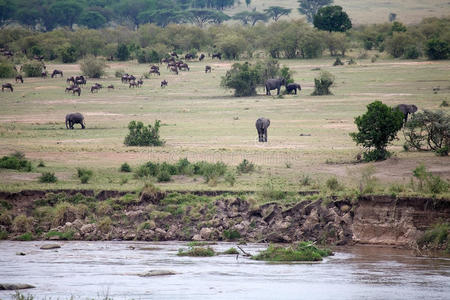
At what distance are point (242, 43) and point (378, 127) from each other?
3866cm

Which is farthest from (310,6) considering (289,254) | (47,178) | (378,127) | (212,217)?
(289,254)

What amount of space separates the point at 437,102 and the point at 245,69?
39.1 ft

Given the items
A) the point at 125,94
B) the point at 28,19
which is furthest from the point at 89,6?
the point at 125,94

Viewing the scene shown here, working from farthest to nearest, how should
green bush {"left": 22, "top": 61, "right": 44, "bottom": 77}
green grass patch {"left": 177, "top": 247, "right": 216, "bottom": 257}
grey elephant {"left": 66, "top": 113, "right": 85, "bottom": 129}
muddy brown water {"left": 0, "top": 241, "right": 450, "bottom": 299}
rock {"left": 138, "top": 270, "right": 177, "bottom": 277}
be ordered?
green bush {"left": 22, "top": 61, "right": 44, "bottom": 77} → grey elephant {"left": 66, "top": 113, "right": 85, "bottom": 129} → green grass patch {"left": 177, "top": 247, "right": 216, "bottom": 257} → rock {"left": 138, "top": 270, "right": 177, "bottom": 277} → muddy brown water {"left": 0, "top": 241, "right": 450, "bottom": 299}

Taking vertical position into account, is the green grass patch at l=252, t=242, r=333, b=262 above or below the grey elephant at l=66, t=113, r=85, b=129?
below

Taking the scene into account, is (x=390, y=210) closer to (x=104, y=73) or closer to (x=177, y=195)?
(x=177, y=195)

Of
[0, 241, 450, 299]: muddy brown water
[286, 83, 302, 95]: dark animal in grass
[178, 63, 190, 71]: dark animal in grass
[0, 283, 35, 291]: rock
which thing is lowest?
[0, 241, 450, 299]: muddy brown water

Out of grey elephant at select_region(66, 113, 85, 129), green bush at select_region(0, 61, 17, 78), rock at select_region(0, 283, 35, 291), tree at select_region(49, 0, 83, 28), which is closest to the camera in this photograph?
rock at select_region(0, 283, 35, 291)

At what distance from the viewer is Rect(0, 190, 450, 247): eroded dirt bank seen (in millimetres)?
18000

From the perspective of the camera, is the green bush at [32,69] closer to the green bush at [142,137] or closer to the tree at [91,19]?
the green bush at [142,137]

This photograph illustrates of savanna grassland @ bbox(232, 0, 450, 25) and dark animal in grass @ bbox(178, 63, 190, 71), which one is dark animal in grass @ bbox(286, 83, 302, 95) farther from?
savanna grassland @ bbox(232, 0, 450, 25)

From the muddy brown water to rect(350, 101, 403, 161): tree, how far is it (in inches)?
246

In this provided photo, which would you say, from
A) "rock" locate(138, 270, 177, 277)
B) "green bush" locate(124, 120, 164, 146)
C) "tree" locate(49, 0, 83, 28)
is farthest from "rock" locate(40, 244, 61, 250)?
"tree" locate(49, 0, 83, 28)

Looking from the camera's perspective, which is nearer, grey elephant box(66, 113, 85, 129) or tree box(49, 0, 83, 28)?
grey elephant box(66, 113, 85, 129)
